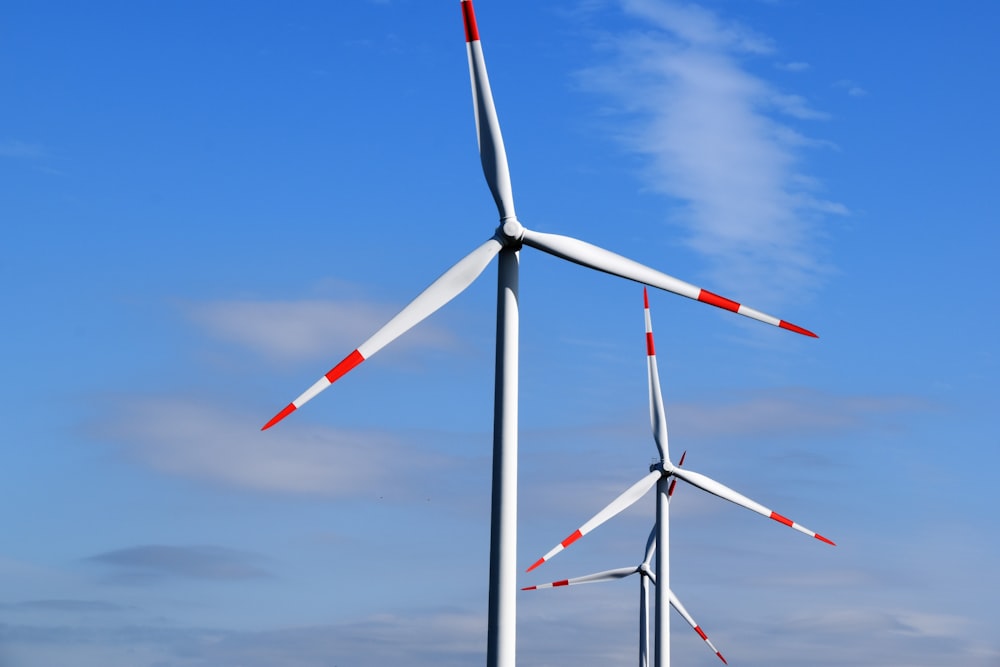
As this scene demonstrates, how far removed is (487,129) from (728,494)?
117 feet

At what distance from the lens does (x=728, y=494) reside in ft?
247


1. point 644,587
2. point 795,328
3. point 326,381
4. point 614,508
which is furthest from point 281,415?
point 644,587

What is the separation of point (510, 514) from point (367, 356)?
6011mm

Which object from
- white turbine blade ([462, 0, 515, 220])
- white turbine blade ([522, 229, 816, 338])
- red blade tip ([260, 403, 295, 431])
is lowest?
red blade tip ([260, 403, 295, 431])

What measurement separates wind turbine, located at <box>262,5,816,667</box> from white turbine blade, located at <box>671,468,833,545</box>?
2904 centimetres

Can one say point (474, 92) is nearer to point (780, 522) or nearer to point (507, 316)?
point (507, 316)

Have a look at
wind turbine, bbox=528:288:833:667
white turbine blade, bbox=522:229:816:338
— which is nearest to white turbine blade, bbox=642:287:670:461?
wind turbine, bbox=528:288:833:667

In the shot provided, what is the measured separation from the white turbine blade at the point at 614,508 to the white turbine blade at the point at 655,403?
145 centimetres

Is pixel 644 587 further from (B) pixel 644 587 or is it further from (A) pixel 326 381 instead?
(A) pixel 326 381

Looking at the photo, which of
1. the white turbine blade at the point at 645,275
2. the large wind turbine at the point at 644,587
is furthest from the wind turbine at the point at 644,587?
the white turbine blade at the point at 645,275

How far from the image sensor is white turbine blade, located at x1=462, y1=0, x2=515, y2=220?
43.8 m

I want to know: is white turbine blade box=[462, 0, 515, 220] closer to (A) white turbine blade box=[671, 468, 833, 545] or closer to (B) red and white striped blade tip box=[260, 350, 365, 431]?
(B) red and white striped blade tip box=[260, 350, 365, 431]

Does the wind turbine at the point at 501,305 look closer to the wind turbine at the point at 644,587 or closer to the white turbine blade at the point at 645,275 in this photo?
the white turbine blade at the point at 645,275

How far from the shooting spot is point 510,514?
39531mm
